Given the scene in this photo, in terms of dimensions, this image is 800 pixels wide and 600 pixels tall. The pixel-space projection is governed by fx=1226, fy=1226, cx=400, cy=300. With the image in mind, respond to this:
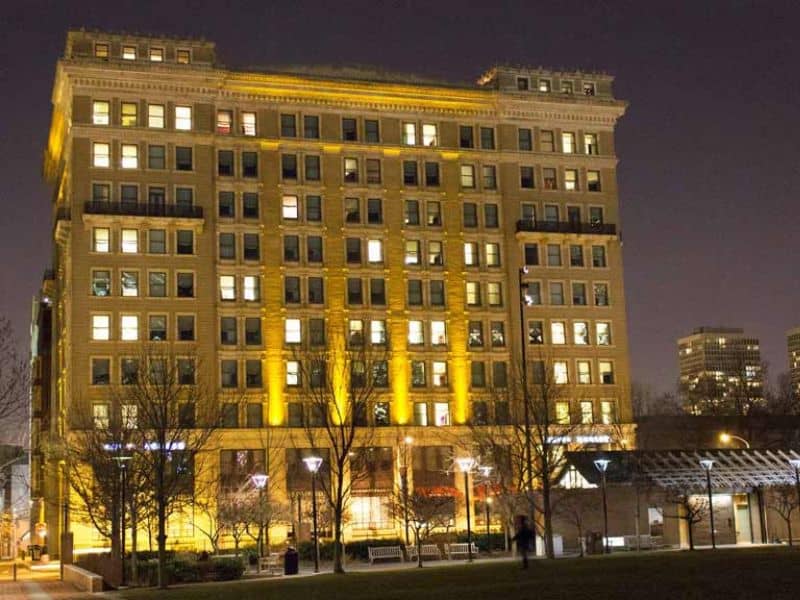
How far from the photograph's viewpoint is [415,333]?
339 feet

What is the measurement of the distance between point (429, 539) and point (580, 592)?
57.1 meters

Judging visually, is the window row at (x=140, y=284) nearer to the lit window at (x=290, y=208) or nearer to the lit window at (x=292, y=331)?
the lit window at (x=292, y=331)

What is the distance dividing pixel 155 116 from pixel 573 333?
1561 inches

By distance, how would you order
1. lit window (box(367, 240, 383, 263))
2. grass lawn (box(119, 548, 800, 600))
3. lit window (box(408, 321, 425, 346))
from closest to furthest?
grass lawn (box(119, 548, 800, 600)), lit window (box(408, 321, 425, 346)), lit window (box(367, 240, 383, 263))

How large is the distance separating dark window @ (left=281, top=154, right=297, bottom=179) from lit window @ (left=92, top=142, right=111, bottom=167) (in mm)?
14219

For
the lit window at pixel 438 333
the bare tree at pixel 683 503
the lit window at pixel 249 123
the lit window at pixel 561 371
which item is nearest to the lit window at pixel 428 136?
the lit window at pixel 249 123

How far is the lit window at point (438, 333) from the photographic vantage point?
340 feet

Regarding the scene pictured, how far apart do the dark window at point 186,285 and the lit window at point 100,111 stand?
44.1ft

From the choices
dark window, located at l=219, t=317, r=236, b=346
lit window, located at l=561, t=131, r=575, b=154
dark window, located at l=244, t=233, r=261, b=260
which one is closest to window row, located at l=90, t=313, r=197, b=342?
dark window, located at l=219, t=317, r=236, b=346

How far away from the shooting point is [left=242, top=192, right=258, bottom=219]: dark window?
328 feet

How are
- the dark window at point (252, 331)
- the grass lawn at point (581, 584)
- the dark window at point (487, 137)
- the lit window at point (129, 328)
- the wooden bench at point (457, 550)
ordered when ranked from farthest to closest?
the dark window at point (487, 137), the dark window at point (252, 331), the lit window at point (129, 328), the wooden bench at point (457, 550), the grass lawn at point (581, 584)

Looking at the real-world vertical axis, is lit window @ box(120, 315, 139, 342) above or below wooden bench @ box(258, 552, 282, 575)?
above

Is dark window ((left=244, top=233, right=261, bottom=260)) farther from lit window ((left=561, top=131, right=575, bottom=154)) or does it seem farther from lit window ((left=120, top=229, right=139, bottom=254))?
lit window ((left=561, top=131, right=575, bottom=154))

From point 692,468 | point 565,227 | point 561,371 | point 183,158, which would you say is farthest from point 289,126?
point 692,468
